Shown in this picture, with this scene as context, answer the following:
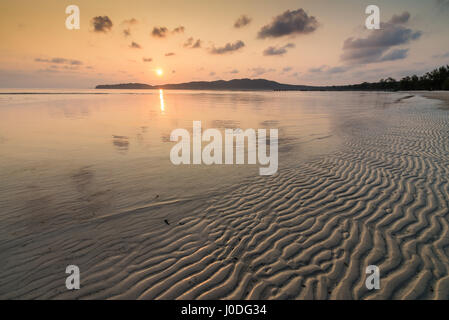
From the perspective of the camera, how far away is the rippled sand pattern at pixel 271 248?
3.41 m

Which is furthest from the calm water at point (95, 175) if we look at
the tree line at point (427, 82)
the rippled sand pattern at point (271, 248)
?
the tree line at point (427, 82)

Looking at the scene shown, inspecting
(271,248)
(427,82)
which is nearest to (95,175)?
(271,248)

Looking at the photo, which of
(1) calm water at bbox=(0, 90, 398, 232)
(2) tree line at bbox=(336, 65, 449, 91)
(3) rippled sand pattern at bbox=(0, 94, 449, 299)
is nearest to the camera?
(3) rippled sand pattern at bbox=(0, 94, 449, 299)

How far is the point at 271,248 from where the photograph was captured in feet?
14.0

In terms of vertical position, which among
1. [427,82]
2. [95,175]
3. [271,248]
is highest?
[427,82]

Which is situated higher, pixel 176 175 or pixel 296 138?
pixel 296 138

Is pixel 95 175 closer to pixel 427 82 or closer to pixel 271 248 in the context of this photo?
pixel 271 248

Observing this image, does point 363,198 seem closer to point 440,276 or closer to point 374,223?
point 374,223

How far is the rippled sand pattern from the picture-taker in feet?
11.2

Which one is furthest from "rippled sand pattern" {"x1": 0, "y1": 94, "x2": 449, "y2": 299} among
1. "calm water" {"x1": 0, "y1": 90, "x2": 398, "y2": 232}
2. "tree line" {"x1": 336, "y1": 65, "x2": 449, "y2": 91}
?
"tree line" {"x1": 336, "y1": 65, "x2": 449, "y2": 91}

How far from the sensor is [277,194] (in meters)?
6.48

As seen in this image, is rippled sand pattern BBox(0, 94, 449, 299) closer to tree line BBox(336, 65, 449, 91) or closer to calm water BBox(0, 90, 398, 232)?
calm water BBox(0, 90, 398, 232)
